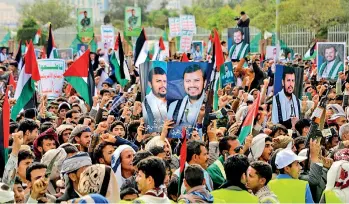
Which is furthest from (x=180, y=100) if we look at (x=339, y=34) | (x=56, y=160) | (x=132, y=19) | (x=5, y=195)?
(x=339, y=34)

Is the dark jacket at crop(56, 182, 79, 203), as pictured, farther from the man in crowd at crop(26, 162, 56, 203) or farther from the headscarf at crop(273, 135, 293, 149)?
the headscarf at crop(273, 135, 293, 149)

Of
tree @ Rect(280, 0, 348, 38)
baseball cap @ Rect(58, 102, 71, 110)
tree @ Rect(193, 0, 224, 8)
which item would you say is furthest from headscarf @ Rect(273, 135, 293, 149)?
tree @ Rect(193, 0, 224, 8)

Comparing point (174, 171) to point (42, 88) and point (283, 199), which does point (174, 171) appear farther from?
point (42, 88)

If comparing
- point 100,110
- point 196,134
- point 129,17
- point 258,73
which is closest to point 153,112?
point 196,134

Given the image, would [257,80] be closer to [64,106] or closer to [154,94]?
[64,106]

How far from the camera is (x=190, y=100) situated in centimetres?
1275

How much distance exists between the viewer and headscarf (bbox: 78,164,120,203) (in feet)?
25.7

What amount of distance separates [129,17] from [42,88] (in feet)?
57.6

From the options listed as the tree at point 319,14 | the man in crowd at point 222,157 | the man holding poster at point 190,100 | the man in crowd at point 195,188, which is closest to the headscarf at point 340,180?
the man in crowd at point 195,188

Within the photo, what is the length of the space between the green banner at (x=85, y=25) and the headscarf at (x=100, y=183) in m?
27.1

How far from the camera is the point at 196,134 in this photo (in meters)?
12.2

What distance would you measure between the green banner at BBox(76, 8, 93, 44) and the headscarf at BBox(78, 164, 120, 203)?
2712 cm

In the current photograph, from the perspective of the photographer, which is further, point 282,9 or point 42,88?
point 282,9

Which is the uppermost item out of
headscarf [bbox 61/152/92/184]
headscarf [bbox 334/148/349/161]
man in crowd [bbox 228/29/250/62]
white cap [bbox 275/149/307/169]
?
man in crowd [bbox 228/29/250/62]
